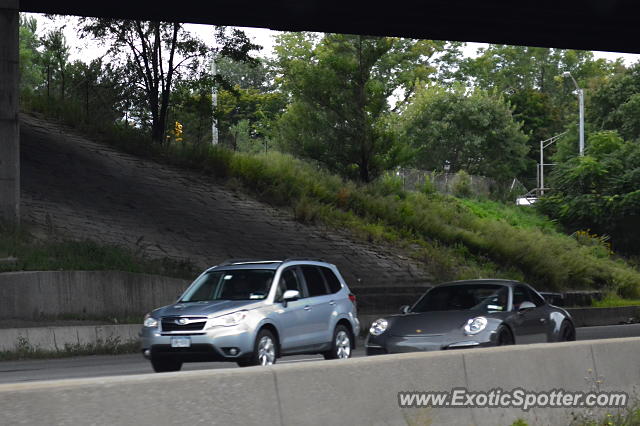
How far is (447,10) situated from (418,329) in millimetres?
15355

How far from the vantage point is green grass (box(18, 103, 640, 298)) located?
40.4m

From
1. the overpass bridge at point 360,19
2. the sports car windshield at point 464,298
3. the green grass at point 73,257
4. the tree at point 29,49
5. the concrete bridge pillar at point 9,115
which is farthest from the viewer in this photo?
the tree at point 29,49

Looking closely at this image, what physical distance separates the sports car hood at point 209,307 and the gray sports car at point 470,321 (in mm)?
2044

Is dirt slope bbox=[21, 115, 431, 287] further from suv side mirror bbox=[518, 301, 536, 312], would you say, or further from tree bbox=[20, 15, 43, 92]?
tree bbox=[20, 15, 43, 92]

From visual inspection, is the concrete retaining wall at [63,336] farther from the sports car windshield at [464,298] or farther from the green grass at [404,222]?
the green grass at [404,222]

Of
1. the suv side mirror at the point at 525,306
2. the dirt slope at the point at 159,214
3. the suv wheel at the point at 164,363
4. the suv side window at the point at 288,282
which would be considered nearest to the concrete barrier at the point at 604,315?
the dirt slope at the point at 159,214

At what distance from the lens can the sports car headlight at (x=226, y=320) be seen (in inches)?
585

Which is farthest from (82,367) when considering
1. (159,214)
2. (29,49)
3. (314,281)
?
(29,49)

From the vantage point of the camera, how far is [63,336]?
21.3 metres

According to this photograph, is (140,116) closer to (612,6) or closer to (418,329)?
(612,6)

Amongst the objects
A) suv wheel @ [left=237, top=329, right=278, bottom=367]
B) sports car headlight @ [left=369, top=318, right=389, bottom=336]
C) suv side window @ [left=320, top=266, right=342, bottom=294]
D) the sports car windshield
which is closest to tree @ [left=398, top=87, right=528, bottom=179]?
suv side window @ [left=320, top=266, right=342, bottom=294]

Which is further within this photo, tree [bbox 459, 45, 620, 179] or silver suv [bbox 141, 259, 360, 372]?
Result: tree [bbox 459, 45, 620, 179]

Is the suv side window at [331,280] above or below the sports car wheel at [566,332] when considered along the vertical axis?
above

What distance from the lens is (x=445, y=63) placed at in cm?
9431
